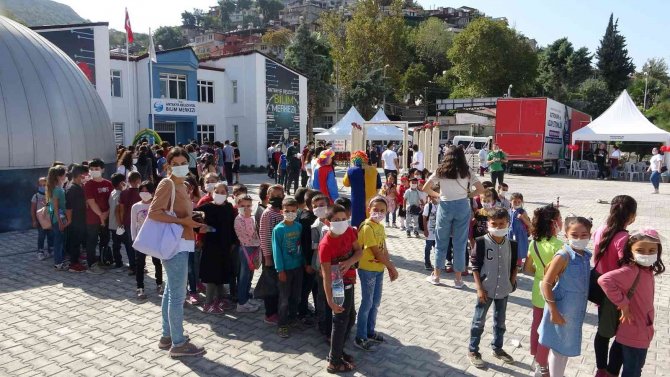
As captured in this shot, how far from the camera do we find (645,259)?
3.66 meters

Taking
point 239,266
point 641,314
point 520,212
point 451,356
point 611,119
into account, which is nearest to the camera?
point 641,314

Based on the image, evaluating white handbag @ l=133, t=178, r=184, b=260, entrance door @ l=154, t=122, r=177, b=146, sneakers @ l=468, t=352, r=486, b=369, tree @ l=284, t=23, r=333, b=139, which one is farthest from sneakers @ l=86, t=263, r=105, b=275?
tree @ l=284, t=23, r=333, b=139

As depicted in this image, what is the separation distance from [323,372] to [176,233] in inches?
79.2

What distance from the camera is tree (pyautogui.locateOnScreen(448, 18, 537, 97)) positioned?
57438 mm

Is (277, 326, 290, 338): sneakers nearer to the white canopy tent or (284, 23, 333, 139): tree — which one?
the white canopy tent

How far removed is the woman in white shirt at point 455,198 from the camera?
6.89 m

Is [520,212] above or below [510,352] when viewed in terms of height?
above

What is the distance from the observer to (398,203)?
12359 mm

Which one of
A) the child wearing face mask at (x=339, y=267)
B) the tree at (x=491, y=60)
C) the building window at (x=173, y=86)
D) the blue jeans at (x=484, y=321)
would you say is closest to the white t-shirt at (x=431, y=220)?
the blue jeans at (x=484, y=321)

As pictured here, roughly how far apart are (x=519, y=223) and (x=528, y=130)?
2038 centimetres

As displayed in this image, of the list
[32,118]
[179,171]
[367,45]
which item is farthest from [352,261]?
[367,45]

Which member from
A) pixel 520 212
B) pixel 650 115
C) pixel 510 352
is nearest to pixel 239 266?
pixel 510 352

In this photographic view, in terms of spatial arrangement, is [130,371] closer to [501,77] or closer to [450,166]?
[450,166]

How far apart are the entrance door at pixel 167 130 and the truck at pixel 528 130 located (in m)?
18.8
